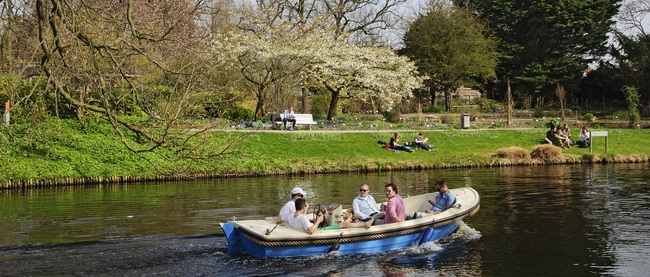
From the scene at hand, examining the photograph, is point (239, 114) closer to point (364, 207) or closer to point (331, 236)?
point (364, 207)

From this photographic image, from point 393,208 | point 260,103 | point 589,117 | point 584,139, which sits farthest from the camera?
point 589,117

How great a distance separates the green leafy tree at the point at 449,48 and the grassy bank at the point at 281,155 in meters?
18.3

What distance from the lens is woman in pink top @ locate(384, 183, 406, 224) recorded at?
16266mm

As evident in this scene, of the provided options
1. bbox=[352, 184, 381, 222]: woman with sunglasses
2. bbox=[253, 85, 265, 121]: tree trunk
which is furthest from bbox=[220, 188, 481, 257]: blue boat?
bbox=[253, 85, 265, 121]: tree trunk

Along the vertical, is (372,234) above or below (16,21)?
below

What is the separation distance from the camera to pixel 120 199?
2412 centimetres

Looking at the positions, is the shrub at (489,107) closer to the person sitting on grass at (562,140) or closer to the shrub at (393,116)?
the shrub at (393,116)

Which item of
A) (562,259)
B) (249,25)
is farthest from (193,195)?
(249,25)

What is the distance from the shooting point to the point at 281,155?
34.1 meters

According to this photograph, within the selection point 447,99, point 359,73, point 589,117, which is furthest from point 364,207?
point 447,99

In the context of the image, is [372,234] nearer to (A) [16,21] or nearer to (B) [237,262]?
(B) [237,262]

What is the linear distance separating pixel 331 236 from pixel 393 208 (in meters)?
1.82

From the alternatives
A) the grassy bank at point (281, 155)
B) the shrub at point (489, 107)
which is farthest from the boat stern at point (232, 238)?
the shrub at point (489, 107)

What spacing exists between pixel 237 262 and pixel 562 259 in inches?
249
